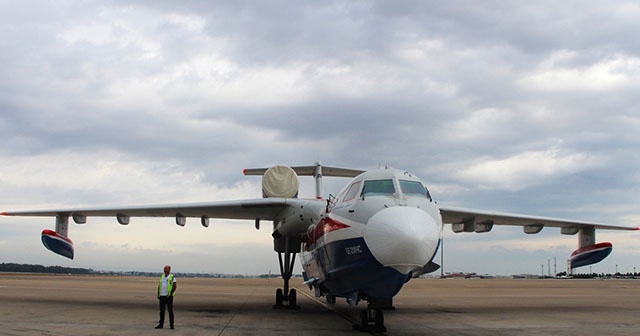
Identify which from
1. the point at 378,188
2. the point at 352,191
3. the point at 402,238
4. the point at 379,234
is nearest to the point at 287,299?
the point at 352,191

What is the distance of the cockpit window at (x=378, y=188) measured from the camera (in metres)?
10.5

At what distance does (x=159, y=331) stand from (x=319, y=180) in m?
10.4

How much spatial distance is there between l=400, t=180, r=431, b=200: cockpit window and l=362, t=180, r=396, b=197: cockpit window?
0.71ft

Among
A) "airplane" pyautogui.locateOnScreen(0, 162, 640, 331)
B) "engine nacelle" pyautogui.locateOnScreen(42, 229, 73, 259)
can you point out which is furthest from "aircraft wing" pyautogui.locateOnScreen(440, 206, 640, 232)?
"engine nacelle" pyautogui.locateOnScreen(42, 229, 73, 259)

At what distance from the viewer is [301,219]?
51.5 ft

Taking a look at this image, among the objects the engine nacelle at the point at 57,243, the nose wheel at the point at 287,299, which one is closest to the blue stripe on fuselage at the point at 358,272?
the nose wheel at the point at 287,299

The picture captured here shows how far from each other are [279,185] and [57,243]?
7559mm

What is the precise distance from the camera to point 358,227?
33.2ft

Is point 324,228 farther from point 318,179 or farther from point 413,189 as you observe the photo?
point 318,179

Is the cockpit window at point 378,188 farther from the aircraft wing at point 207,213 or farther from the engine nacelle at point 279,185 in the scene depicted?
the engine nacelle at point 279,185

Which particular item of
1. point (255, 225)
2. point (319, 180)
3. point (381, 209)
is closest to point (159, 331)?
point (381, 209)

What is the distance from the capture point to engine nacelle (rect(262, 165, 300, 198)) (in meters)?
17.7

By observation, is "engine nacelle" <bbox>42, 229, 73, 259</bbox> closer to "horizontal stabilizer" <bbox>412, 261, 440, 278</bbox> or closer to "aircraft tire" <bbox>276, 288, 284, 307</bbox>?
"aircraft tire" <bbox>276, 288, 284, 307</bbox>

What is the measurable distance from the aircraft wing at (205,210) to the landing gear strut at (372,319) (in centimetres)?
491
